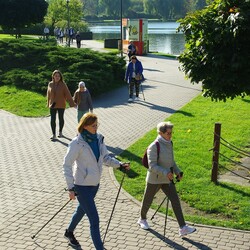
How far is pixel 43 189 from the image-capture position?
8.62 m

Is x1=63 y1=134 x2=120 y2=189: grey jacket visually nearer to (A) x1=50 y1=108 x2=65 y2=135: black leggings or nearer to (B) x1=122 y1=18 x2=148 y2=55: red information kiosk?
(A) x1=50 y1=108 x2=65 y2=135: black leggings

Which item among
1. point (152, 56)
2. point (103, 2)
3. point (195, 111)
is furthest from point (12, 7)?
point (103, 2)

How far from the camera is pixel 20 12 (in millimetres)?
36594

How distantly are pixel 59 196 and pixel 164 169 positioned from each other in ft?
8.65

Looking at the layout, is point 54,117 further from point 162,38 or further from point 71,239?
point 162,38

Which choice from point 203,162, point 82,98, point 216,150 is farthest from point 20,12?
point 216,150

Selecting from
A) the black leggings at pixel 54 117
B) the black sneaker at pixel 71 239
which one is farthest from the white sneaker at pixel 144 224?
the black leggings at pixel 54 117

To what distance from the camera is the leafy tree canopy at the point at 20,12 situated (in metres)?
36.3

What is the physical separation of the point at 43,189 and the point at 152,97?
1043 centimetres

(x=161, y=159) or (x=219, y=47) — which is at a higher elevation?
(x=219, y=47)

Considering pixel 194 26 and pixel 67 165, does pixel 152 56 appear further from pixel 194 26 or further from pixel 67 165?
pixel 67 165

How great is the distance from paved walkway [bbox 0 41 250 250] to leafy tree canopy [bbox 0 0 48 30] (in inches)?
896

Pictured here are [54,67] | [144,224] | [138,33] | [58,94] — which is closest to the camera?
[144,224]

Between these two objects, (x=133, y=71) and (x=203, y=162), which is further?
(x=133, y=71)
